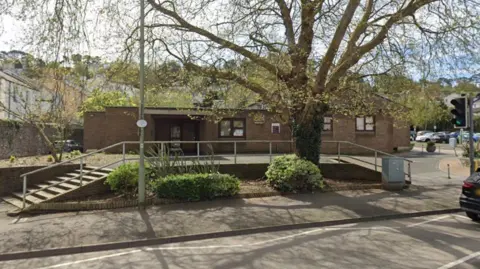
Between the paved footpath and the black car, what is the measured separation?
4.71 ft

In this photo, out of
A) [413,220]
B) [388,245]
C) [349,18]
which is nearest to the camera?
[388,245]

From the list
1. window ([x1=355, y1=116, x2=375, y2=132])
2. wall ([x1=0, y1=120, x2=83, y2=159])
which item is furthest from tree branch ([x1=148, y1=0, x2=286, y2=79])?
window ([x1=355, y1=116, x2=375, y2=132])

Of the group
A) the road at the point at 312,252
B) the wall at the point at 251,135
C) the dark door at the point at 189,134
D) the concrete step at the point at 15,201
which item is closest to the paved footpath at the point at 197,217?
the road at the point at 312,252

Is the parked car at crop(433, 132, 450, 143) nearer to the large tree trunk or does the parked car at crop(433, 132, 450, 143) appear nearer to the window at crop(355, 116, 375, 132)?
the window at crop(355, 116, 375, 132)

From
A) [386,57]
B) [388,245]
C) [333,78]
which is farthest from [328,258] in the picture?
[386,57]

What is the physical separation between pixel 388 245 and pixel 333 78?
739cm

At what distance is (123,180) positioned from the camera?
11.2 m

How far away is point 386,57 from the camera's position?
42.0 feet

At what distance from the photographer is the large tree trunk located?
45.0 feet

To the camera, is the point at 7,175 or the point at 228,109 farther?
the point at 228,109

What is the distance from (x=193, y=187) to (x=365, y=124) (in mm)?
20629

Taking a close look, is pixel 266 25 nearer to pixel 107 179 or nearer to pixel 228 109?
pixel 228 109

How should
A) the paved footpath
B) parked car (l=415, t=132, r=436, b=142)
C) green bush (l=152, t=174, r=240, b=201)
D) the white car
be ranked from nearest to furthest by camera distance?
the paved footpath → green bush (l=152, t=174, r=240, b=201) → the white car → parked car (l=415, t=132, r=436, b=142)

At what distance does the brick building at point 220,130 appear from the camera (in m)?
22.9
